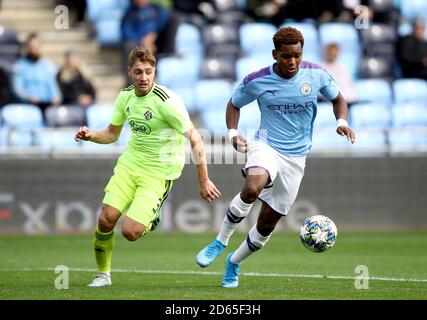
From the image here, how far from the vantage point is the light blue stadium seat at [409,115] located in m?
19.5

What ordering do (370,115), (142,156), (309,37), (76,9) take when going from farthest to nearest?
(76,9)
(309,37)
(370,115)
(142,156)

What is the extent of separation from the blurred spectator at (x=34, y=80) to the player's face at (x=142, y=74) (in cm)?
882

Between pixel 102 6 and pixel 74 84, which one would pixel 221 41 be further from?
pixel 74 84

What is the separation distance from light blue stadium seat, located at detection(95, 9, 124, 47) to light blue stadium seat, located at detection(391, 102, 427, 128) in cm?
559

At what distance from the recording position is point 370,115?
1939cm

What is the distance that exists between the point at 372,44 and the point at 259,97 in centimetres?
1025

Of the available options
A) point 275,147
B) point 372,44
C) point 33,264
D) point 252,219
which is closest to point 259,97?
point 275,147

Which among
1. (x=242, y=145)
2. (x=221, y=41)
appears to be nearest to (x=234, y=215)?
(x=242, y=145)

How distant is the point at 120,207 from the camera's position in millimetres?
10820

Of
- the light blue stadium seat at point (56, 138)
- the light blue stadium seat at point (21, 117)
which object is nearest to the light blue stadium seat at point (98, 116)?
the light blue stadium seat at point (56, 138)

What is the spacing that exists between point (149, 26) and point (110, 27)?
1173 mm

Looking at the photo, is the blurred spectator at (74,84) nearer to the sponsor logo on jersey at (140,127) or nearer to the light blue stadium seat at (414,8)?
the light blue stadium seat at (414,8)

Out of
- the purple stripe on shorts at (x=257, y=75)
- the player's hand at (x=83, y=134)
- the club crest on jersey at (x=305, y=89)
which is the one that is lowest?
the player's hand at (x=83, y=134)

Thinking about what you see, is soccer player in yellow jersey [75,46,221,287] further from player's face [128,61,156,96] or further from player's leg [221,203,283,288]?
player's leg [221,203,283,288]
